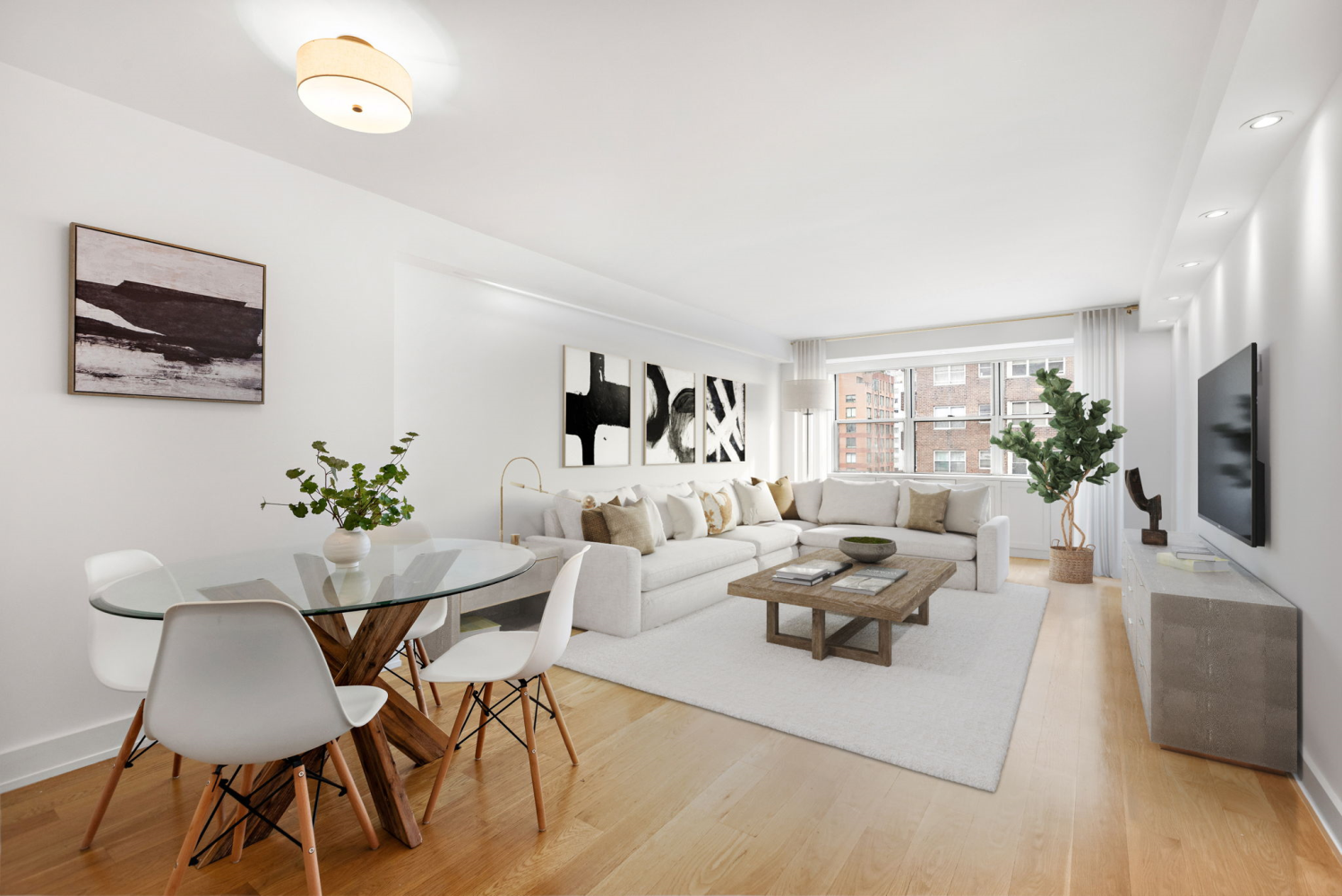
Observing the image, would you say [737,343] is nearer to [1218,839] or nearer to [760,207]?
[760,207]

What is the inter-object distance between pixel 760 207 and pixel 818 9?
5.32 ft

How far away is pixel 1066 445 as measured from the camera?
547 cm

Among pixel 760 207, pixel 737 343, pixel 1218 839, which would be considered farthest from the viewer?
pixel 737 343

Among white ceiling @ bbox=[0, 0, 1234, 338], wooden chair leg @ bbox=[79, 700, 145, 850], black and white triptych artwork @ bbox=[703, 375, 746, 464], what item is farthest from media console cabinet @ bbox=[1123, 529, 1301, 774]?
black and white triptych artwork @ bbox=[703, 375, 746, 464]

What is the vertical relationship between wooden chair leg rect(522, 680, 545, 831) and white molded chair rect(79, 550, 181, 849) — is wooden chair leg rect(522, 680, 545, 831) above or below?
below

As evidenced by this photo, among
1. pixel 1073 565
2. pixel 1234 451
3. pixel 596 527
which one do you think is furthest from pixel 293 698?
pixel 1073 565

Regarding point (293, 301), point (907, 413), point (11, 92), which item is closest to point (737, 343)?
point (907, 413)

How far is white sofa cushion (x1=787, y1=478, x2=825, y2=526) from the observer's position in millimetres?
6477

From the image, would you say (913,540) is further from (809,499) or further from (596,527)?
(596,527)

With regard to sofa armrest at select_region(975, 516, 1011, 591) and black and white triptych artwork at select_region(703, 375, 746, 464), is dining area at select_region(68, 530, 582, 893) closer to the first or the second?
sofa armrest at select_region(975, 516, 1011, 591)

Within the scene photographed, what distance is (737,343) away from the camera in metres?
6.84

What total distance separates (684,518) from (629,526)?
0.99 meters

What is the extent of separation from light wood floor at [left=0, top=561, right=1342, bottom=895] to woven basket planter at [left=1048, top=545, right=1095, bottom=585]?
318 cm

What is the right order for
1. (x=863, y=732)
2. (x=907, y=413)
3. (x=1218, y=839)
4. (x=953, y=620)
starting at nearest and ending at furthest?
1. (x=1218, y=839)
2. (x=863, y=732)
3. (x=953, y=620)
4. (x=907, y=413)
